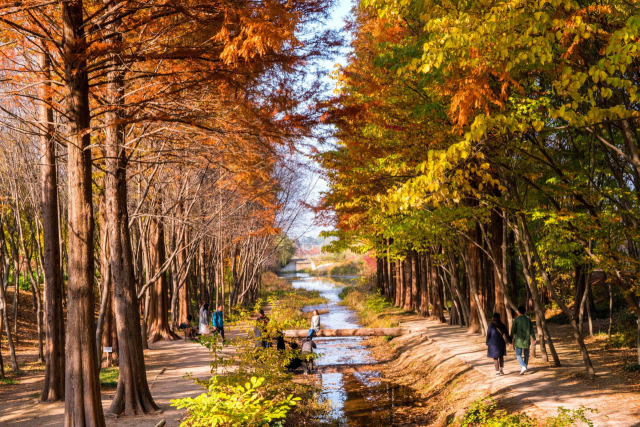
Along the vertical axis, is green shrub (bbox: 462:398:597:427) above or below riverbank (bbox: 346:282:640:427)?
above

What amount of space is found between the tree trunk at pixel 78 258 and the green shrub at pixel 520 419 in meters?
5.97

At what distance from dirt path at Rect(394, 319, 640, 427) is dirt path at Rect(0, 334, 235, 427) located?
21.7 feet

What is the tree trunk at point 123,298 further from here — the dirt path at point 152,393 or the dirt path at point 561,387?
the dirt path at point 561,387

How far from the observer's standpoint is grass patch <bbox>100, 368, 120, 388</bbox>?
13230mm

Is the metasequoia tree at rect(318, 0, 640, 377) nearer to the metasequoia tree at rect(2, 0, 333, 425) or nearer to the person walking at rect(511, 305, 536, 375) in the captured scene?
the person walking at rect(511, 305, 536, 375)

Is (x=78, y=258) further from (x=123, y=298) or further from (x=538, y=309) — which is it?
(x=538, y=309)

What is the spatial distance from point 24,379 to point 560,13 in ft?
52.8

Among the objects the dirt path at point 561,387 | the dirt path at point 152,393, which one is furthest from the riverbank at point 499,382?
the dirt path at point 152,393

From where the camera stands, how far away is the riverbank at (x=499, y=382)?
9312 millimetres

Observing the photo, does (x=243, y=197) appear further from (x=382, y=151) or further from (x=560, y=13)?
(x=560, y=13)

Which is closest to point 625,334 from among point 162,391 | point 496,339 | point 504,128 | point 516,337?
point 516,337

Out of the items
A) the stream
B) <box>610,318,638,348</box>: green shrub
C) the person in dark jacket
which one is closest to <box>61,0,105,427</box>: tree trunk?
the stream

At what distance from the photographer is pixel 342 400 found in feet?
46.3

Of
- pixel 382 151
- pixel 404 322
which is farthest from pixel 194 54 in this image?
pixel 404 322
